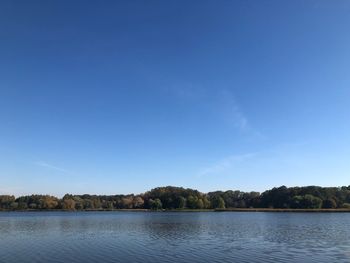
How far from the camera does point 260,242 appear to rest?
146 feet

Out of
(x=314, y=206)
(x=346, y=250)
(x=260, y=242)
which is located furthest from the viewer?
Result: (x=314, y=206)

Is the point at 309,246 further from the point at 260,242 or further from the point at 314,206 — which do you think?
the point at 314,206

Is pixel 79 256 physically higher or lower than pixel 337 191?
lower

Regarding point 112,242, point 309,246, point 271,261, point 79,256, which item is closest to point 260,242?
point 309,246

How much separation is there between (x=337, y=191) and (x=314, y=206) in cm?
2243

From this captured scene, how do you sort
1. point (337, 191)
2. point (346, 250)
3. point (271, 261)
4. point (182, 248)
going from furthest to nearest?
point (337, 191), point (182, 248), point (346, 250), point (271, 261)

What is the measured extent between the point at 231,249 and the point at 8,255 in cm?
2013

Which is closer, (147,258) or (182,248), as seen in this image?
(147,258)

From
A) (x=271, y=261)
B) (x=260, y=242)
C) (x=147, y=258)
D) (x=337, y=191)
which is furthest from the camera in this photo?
(x=337, y=191)

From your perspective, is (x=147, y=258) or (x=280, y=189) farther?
(x=280, y=189)

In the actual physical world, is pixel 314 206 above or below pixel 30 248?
above

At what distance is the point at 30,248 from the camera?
132 feet

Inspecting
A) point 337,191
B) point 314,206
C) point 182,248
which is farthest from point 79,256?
point 337,191

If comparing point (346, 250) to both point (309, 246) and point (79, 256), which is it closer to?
point (309, 246)
